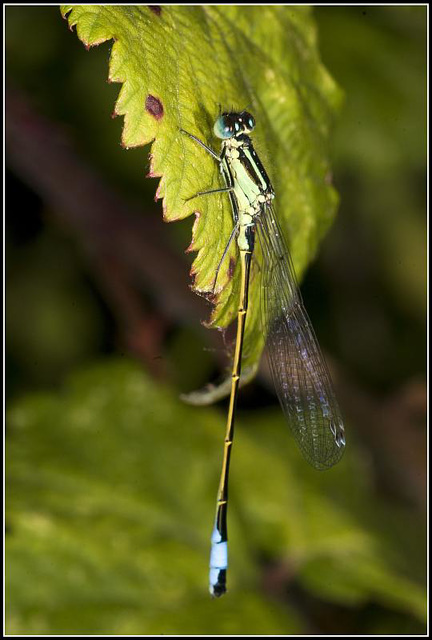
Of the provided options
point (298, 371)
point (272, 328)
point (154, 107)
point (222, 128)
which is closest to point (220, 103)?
point (222, 128)

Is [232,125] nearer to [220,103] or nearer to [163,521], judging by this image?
[220,103]

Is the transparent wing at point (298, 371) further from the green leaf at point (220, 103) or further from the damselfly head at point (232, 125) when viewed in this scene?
the damselfly head at point (232, 125)

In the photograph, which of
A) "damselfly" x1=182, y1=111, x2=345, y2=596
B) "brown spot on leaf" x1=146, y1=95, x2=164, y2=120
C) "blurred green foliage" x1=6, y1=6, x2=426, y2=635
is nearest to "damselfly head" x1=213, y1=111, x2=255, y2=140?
"damselfly" x1=182, y1=111, x2=345, y2=596

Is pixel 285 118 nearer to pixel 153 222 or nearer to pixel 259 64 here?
pixel 259 64

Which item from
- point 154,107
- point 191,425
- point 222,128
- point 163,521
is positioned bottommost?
point 163,521

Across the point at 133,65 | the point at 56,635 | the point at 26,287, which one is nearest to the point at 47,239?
the point at 26,287
